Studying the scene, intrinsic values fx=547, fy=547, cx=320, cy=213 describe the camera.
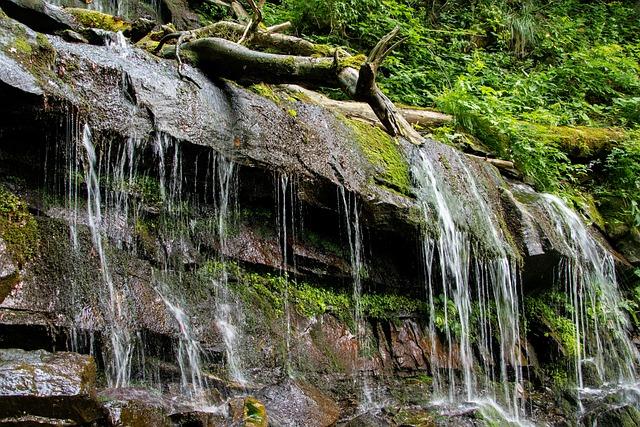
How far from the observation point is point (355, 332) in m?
5.80

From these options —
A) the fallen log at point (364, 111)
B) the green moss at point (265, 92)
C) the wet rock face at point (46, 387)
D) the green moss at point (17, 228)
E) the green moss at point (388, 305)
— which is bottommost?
the wet rock face at point (46, 387)

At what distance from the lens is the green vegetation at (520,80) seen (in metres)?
8.57

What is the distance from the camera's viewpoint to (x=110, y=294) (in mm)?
4305

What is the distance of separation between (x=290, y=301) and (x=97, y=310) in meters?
1.92

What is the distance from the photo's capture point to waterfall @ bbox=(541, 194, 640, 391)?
7352mm

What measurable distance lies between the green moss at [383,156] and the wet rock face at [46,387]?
12.1ft

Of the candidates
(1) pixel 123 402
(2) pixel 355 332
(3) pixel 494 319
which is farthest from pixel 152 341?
(3) pixel 494 319

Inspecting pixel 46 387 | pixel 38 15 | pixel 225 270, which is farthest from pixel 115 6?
pixel 46 387

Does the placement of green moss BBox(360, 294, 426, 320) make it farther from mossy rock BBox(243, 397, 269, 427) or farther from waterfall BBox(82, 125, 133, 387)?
waterfall BBox(82, 125, 133, 387)

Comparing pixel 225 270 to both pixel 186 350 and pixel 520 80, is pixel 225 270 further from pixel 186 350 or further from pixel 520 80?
pixel 520 80

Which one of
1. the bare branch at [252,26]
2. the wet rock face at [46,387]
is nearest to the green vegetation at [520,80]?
the bare branch at [252,26]

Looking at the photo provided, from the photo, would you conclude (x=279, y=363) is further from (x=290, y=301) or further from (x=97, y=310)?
(x=97, y=310)

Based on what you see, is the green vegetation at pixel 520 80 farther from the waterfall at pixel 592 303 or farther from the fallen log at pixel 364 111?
the waterfall at pixel 592 303

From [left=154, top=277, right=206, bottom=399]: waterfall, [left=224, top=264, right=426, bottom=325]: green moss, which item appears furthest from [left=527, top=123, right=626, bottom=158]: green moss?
[left=154, top=277, right=206, bottom=399]: waterfall
